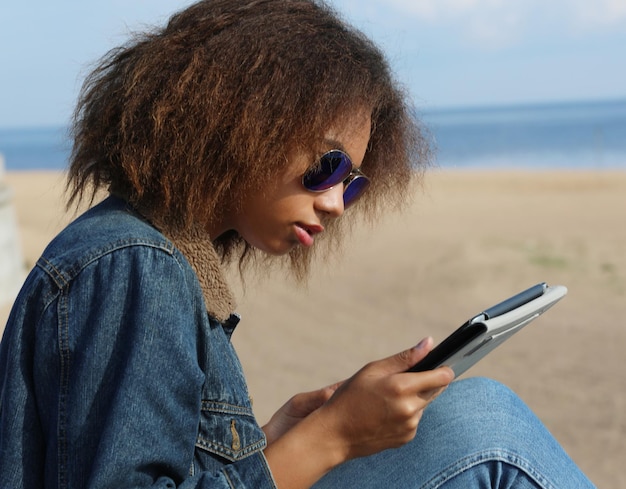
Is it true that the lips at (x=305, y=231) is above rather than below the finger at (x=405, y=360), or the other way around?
above

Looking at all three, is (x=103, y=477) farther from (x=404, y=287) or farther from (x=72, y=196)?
(x=404, y=287)

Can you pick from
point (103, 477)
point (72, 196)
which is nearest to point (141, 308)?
point (103, 477)

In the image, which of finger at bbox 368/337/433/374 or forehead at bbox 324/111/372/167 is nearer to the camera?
finger at bbox 368/337/433/374

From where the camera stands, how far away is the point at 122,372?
133 cm

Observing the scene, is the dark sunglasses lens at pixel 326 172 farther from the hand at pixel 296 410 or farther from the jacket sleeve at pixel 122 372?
the hand at pixel 296 410

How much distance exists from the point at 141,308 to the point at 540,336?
4753 millimetres

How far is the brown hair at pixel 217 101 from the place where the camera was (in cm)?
158

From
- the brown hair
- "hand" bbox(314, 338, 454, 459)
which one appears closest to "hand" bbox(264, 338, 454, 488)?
"hand" bbox(314, 338, 454, 459)

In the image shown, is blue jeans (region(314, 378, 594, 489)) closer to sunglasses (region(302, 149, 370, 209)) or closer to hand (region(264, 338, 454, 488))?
hand (region(264, 338, 454, 488))

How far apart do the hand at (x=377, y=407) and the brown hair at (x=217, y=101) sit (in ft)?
1.40

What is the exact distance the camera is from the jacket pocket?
150 cm

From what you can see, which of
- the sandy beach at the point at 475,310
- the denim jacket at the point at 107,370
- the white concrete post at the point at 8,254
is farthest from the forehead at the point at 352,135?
the white concrete post at the point at 8,254

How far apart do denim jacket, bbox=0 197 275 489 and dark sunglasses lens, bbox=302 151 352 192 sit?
35 cm

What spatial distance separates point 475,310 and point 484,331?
5000 millimetres
